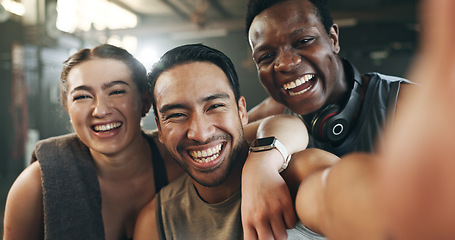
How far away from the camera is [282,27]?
1.05 metres

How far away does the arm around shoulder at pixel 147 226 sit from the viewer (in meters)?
0.95

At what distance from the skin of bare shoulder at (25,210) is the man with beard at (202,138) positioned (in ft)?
1.50

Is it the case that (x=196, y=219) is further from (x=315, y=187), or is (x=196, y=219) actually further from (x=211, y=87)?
(x=315, y=187)

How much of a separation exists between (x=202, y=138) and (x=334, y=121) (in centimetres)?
50

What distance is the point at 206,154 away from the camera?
0.86 m

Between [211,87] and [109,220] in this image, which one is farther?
[109,220]

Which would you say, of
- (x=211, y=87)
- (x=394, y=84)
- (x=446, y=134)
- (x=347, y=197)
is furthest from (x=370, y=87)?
(x=446, y=134)

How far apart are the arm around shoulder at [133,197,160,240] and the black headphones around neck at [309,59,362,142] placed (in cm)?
61

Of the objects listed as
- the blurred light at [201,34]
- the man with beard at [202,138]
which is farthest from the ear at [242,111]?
the blurred light at [201,34]

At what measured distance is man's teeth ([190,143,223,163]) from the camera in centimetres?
86

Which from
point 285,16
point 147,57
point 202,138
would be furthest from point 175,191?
point 147,57

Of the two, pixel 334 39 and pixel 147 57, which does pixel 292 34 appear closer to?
pixel 334 39

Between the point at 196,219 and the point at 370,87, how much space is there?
809 mm

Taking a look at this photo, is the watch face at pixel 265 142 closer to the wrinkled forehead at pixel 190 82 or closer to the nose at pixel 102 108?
the wrinkled forehead at pixel 190 82
